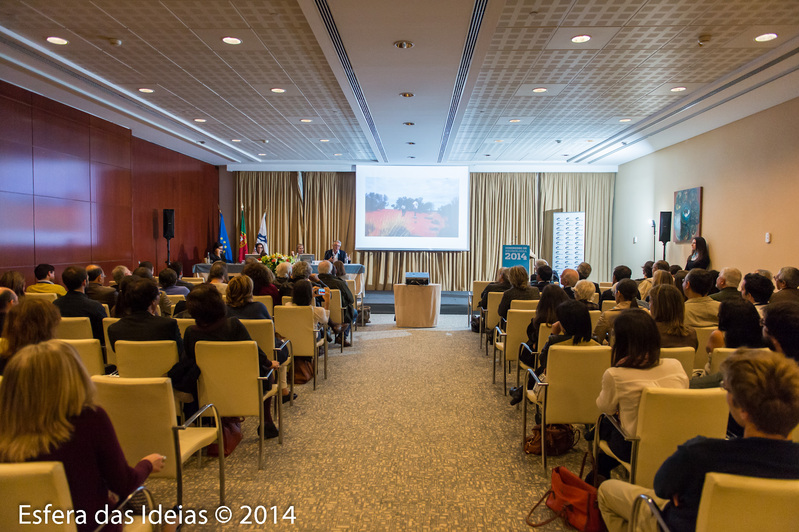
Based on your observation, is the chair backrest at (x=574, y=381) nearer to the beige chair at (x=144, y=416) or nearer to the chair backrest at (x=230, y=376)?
the chair backrest at (x=230, y=376)

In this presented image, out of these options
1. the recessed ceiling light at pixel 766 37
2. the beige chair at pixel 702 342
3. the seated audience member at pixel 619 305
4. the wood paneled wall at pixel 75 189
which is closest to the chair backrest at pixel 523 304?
the seated audience member at pixel 619 305

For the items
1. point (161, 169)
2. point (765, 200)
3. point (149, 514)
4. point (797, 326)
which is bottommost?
point (149, 514)

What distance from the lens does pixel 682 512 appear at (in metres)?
1.73

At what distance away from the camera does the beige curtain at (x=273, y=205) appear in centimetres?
1484

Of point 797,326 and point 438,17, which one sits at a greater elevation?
→ point 438,17

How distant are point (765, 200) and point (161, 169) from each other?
11.7 meters

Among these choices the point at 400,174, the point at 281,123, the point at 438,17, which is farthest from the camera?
the point at 400,174

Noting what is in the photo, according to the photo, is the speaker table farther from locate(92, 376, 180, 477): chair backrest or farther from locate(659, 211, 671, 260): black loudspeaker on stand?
locate(92, 376, 180, 477): chair backrest

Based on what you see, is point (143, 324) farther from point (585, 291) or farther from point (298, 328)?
point (585, 291)

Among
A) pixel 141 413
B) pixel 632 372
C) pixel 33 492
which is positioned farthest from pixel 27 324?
pixel 632 372

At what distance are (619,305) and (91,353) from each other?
4.00 meters

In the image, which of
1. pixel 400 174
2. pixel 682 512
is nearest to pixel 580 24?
pixel 682 512

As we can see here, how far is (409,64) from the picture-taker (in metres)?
6.12

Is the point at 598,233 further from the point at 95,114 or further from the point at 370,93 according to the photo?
the point at 95,114
